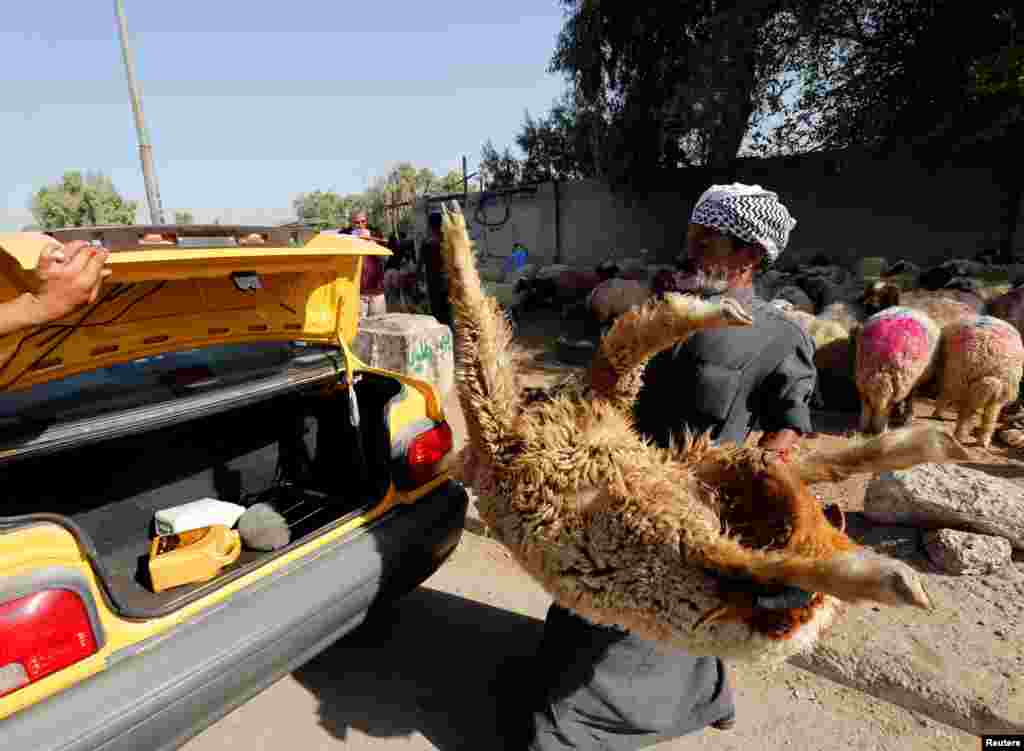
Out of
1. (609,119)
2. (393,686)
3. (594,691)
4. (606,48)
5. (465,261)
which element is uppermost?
(606,48)

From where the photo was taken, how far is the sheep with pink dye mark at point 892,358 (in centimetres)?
480

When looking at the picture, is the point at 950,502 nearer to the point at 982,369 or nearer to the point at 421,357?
the point at 982,369

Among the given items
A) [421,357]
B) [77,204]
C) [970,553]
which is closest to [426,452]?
[970,553]

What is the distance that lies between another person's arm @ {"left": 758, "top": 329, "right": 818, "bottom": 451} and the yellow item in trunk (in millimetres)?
2200

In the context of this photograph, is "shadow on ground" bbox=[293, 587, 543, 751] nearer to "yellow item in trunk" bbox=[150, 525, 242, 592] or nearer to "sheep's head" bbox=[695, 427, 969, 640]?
"yellow item in trunk" bbox=[150, 525, 242, 592]

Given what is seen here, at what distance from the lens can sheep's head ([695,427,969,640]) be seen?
813 millimetres

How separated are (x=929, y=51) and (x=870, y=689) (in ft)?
40.0

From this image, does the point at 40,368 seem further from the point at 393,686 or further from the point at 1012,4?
the point at 1012,4

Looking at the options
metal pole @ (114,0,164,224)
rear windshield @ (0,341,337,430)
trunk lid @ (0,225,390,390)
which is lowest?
rear windshield @ (0,341,337,430)

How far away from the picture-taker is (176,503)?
3020mm

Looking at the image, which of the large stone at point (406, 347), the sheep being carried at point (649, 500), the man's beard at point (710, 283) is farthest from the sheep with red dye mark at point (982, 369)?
the sheep being carried at point (649, 500)

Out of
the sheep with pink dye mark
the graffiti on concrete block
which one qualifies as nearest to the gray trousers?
the sheep with pink dye mark

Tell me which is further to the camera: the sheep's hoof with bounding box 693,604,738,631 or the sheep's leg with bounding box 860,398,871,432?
the sheep's leg with bounding box 860,398,871,432

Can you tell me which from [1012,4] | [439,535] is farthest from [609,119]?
[439,535]
